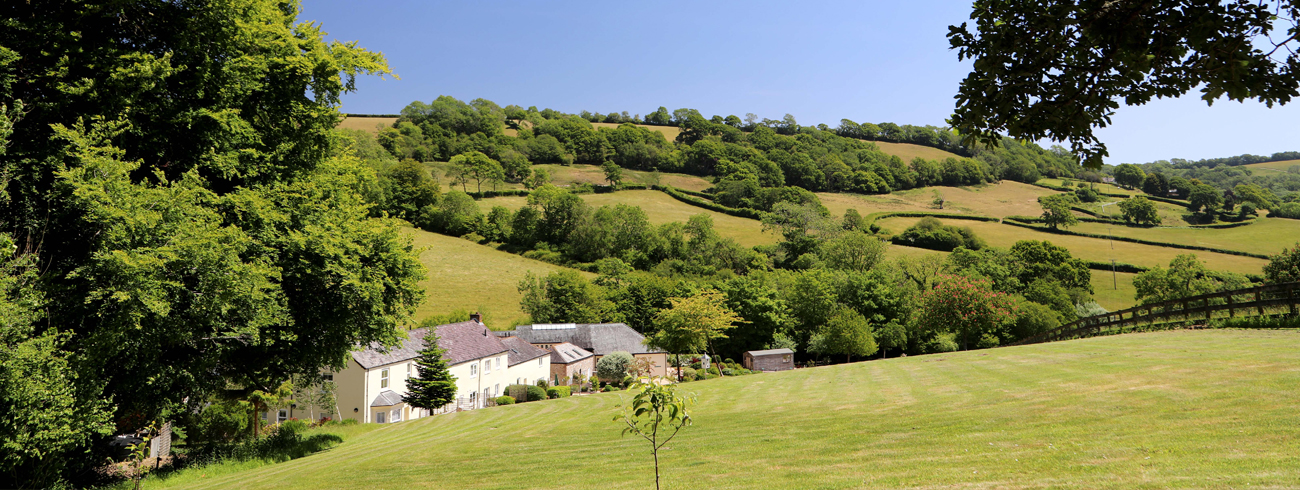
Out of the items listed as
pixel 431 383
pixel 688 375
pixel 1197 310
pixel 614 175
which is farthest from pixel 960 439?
pixel 614 175

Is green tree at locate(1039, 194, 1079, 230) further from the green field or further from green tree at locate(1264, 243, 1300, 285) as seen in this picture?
the green field

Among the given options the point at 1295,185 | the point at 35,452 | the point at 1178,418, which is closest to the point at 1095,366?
the point at 1178,418

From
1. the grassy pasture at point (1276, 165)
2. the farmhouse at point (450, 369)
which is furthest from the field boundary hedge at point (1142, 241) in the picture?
the grassy pasture at point (1276, 165)

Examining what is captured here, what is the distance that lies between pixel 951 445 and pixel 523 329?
5594cm

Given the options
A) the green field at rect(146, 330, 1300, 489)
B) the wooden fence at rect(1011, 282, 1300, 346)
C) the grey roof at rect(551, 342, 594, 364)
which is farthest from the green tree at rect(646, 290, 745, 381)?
the green field at rect(146, 330, 1300, 489)

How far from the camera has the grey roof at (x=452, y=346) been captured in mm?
38500

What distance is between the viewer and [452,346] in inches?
1736

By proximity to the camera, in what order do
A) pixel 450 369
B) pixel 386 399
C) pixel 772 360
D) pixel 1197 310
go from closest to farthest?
pixel 1197 310 < pixel 386 399 < pixel 450 369 < pixel 772 360

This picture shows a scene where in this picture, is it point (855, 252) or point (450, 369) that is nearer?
point (450, 369)

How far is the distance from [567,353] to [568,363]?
5.76 feet

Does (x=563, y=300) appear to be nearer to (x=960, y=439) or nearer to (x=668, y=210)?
(x=668, y=210)

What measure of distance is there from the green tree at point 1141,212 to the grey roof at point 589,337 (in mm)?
85290

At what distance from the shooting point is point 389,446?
1922 centimetres

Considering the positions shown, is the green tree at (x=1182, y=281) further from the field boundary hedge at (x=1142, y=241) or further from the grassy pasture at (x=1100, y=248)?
the field boundary hedge at (x=1142, y=241)
